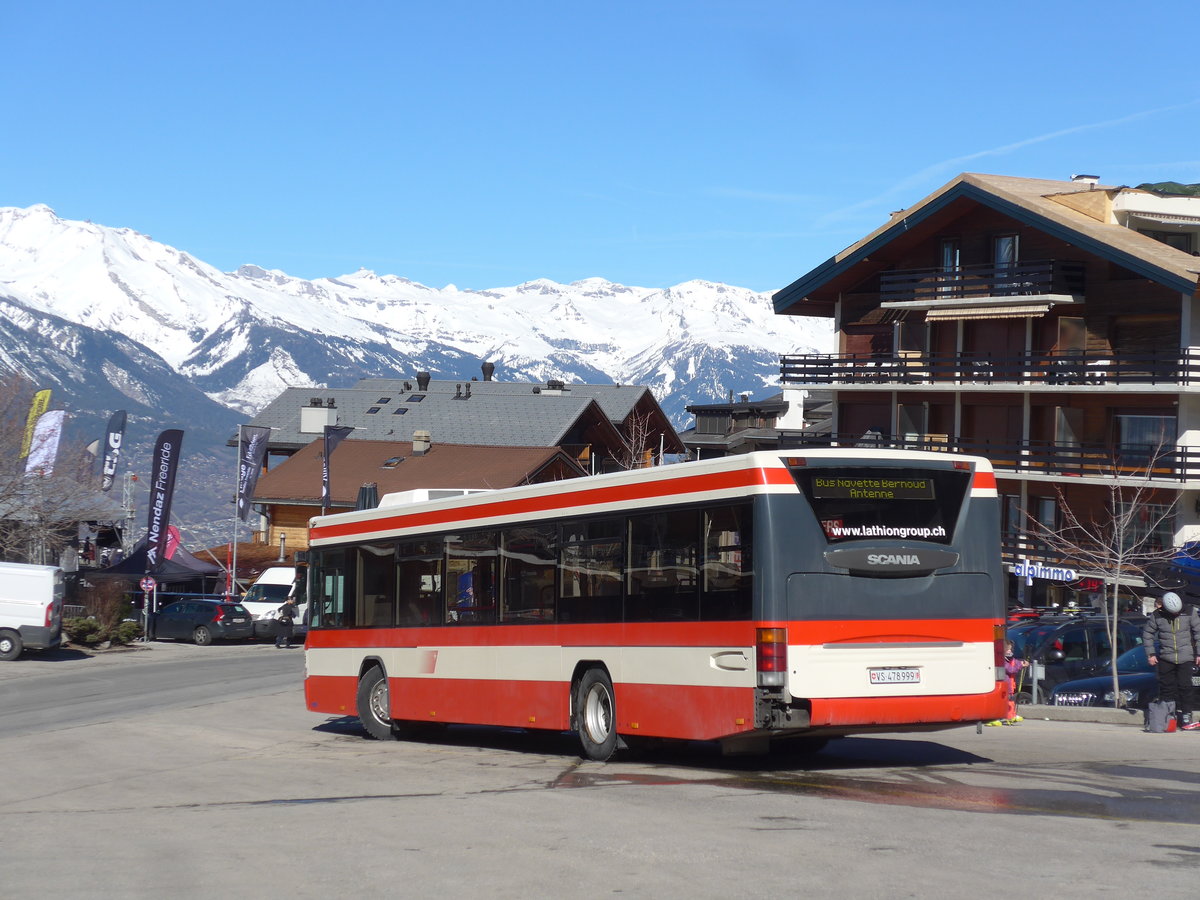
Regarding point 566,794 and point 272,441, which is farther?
point 272,441

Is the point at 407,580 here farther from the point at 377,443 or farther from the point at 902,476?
the point at 377,443

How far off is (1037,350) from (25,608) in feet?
97.0

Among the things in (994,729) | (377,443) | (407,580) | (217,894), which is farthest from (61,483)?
(217,894)

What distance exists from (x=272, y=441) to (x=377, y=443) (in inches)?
457

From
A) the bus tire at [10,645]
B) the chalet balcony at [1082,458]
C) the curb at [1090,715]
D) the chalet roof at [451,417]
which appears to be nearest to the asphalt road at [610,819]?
the curb at [1090,715]

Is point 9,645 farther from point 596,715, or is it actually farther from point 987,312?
point 987,312

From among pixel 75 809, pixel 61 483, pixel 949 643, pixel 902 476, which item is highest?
pixel 61 483

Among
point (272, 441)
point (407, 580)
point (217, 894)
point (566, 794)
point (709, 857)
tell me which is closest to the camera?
point (217, 894)

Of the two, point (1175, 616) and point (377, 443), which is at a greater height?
point (377, 443)

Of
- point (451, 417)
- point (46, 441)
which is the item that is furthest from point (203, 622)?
point (451, 417)

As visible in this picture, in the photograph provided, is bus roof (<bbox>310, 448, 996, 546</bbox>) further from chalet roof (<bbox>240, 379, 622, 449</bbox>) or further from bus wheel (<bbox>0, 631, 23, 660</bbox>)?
chalet roof (<bbox>240, 379, 622, 449</bbox>)

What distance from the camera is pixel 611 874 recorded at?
882 cm

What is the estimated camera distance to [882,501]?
513 inches

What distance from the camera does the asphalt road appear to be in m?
8.64
